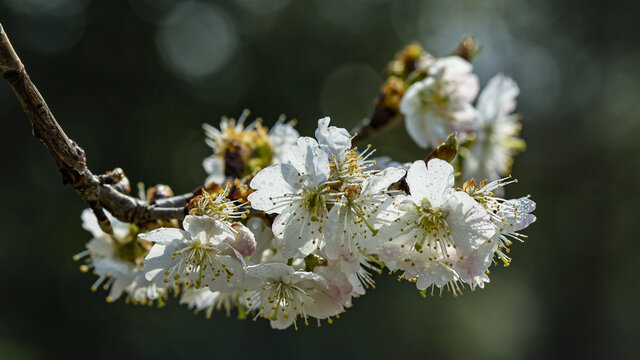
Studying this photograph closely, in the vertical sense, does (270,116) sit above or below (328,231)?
above

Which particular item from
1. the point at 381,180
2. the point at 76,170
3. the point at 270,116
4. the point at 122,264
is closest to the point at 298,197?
the point at 381,180

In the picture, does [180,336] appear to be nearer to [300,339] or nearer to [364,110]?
[300,339]

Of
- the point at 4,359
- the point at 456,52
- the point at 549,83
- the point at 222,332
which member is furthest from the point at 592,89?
the point at 4,359

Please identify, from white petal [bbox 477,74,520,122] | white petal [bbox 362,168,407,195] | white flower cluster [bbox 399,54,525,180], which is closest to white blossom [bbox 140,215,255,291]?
white petal [bbox 362,168,407,195]

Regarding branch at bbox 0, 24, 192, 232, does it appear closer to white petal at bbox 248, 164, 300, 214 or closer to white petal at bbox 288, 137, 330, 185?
white petal at bbox 248, 164, 300, 214

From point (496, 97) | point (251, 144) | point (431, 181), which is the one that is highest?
point (496, 97)

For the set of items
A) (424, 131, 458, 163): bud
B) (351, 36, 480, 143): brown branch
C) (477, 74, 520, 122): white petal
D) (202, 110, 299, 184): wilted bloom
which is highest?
(477, 74, 520, 122): white petal

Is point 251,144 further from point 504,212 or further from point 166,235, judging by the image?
point 504,212
